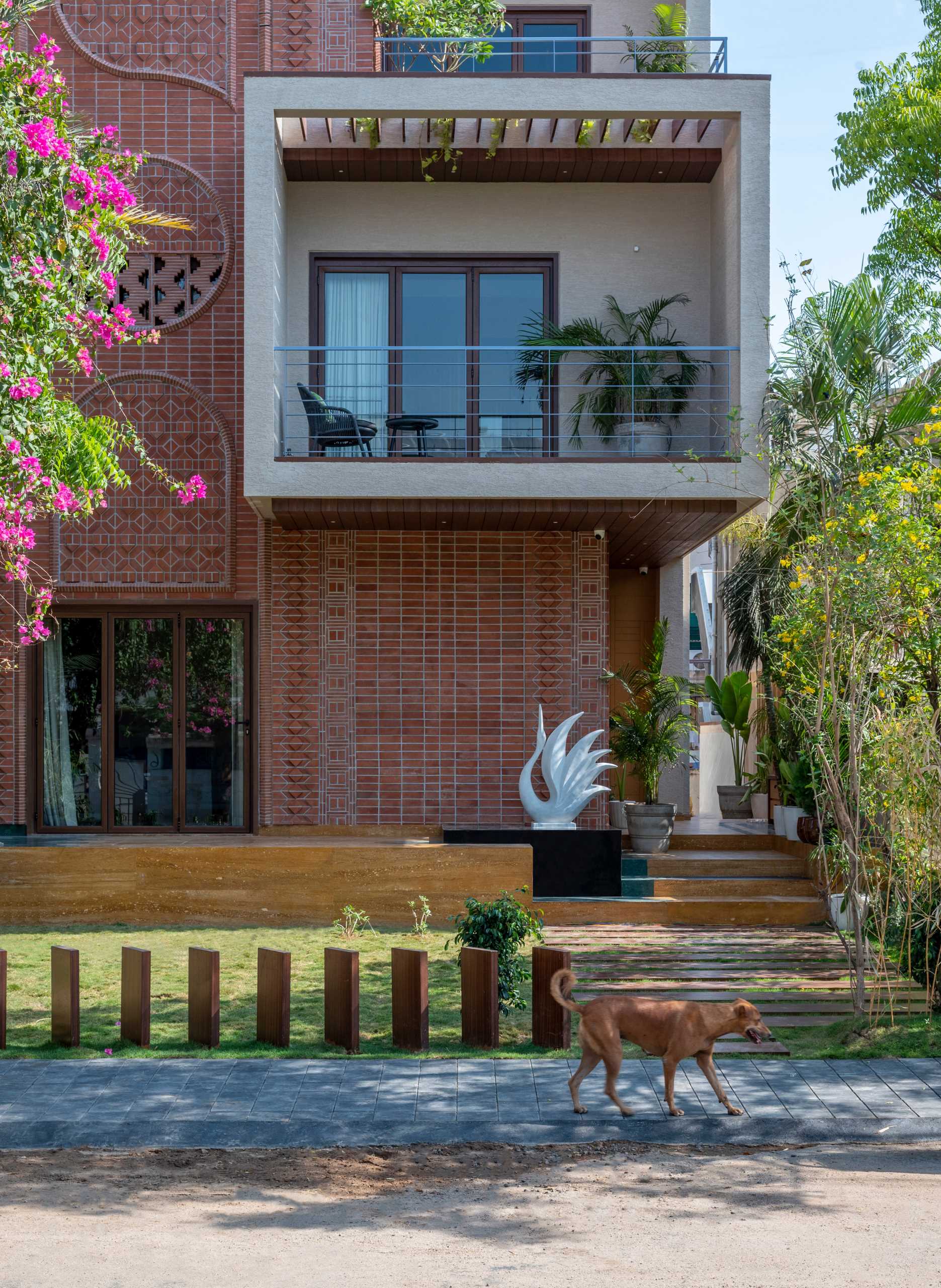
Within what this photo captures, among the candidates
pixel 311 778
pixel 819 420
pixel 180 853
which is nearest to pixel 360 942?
pixel 180 853

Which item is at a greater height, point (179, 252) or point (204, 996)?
point (179, 252)

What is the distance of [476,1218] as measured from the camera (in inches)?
203

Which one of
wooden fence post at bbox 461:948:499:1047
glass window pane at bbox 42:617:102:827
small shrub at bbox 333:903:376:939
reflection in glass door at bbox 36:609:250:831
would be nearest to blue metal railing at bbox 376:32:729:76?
reflection in glass door at bbox 36:609:250:831

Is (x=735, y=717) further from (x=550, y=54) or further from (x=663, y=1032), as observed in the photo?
(x=663, y=1032)

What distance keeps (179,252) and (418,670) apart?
5.04 meters

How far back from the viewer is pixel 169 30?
13586 mm

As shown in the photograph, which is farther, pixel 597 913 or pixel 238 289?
pixel 238 289

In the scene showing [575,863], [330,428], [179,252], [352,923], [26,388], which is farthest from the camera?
[179,252]

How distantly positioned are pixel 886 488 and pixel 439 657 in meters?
5.78

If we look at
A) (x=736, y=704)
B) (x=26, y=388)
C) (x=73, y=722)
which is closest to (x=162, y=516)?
(x=73, y=722)

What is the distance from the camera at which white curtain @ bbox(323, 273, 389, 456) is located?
13.6 meters

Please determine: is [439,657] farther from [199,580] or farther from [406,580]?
[199,580]

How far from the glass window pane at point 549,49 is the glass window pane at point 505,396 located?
122 inches

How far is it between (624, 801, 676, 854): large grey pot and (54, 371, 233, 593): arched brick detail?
4888 mm
